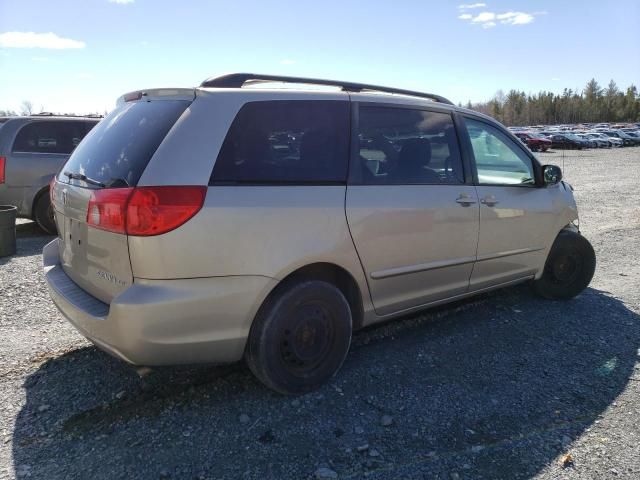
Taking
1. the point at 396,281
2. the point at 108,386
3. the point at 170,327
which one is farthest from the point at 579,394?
the point at 108,386

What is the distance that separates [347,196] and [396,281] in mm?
752

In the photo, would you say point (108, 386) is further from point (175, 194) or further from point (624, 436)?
point (624, 436)

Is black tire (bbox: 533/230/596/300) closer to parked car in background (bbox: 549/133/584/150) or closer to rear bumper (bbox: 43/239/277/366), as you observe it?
rear bumper (bbox: 43/239/277/366)

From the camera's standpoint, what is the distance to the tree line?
414 ft

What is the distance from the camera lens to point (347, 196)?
10.5 ft

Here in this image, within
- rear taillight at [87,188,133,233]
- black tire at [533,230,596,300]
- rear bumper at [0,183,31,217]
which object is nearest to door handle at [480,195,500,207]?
black tire at [533,230,596,300]

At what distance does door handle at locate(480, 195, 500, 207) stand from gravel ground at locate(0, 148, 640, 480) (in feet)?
3.49

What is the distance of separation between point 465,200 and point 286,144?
5.13 ft

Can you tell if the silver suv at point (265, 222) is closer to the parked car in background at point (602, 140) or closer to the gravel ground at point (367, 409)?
the gravel ground at point (367, 409)

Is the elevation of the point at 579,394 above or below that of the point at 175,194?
below

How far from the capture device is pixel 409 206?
3.50 m

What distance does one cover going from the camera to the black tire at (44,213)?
26.2ft

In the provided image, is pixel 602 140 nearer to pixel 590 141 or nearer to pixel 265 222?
pixel 590 141

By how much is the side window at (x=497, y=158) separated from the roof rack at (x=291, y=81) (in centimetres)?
37
